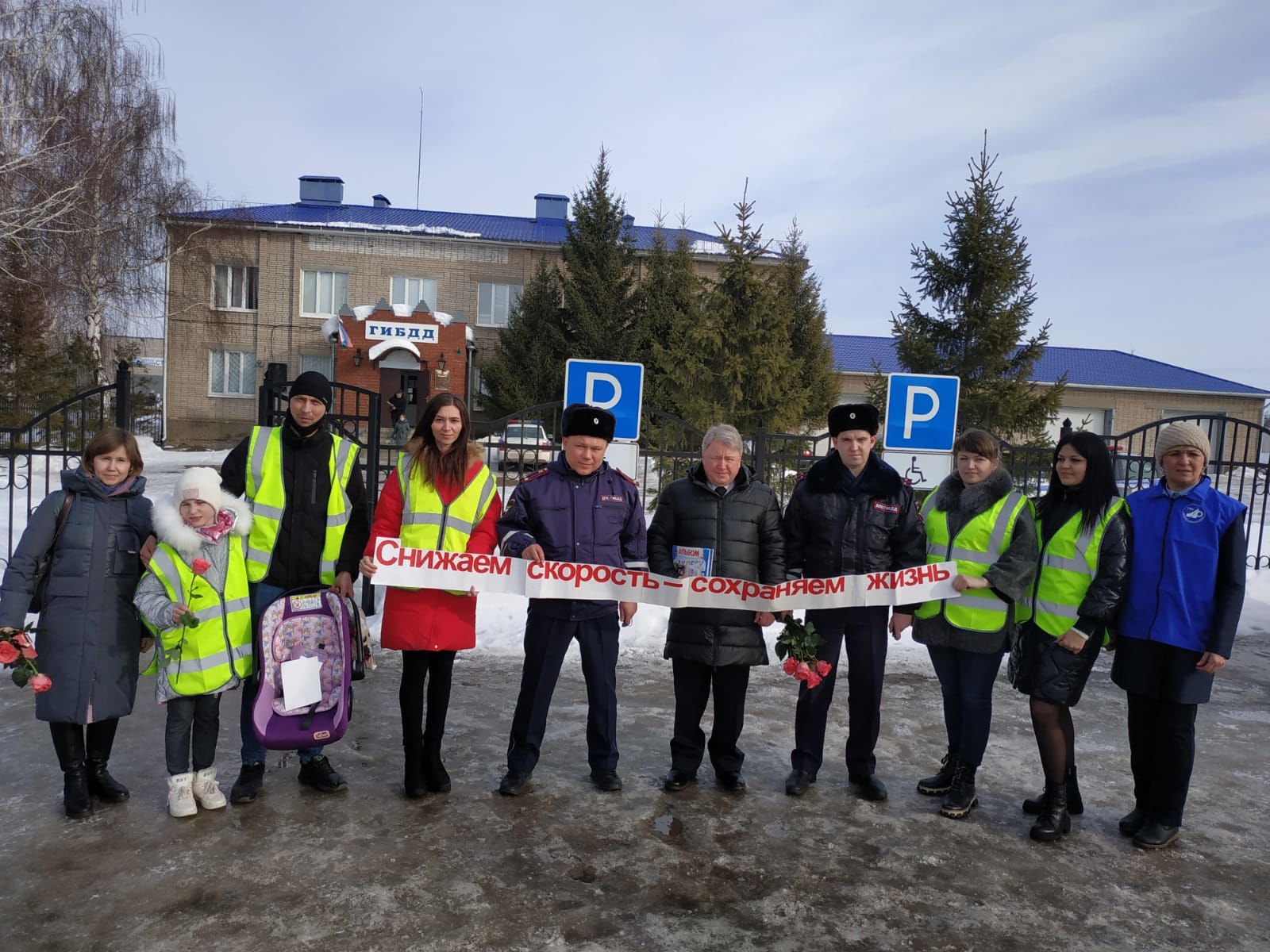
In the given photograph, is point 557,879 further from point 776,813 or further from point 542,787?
point 776,813

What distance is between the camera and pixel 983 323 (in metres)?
16.1

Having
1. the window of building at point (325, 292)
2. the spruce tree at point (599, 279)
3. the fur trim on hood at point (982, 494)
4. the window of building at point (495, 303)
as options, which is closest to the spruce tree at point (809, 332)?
the spruce tree at point (599, 279)

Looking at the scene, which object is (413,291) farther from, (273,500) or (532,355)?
(273,500)

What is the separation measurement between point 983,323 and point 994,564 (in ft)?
43.0

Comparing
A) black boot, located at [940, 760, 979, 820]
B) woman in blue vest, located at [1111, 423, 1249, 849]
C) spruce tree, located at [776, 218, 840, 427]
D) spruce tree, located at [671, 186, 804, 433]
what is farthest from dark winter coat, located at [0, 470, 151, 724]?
spruce tree, located at [776, 218, 840, 427]

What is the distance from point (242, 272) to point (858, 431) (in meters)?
32.1

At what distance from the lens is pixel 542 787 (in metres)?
4.54

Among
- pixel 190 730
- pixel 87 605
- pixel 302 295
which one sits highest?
pixel 302 295

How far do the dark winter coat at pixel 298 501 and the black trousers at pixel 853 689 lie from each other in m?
2.56

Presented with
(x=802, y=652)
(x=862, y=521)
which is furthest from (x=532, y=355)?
(x=802, y=652)

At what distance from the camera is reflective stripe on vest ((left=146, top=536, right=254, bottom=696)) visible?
3.99 meters

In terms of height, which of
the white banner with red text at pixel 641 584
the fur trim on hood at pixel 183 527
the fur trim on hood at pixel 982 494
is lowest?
the white banner with red text at pixel 641 584

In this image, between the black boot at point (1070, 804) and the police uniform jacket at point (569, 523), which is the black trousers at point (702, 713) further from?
the black boot at point (1070, 804)

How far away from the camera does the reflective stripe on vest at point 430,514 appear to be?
14.4ft
